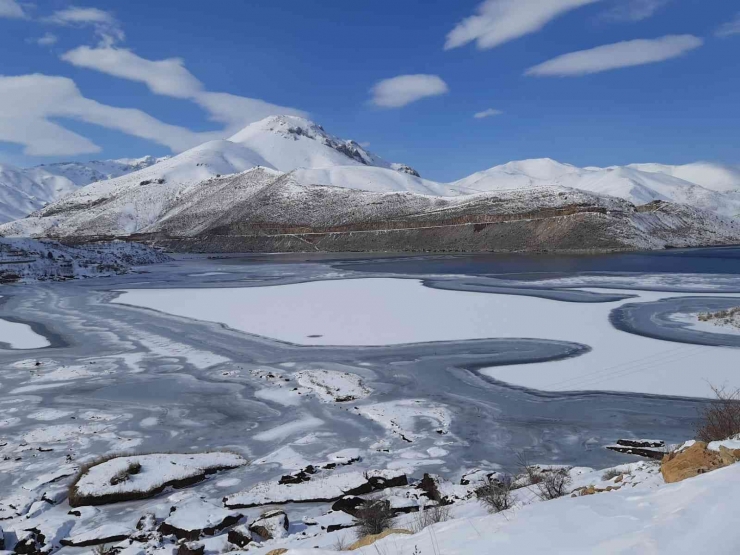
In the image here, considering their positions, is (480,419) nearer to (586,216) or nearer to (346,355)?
(346,355)

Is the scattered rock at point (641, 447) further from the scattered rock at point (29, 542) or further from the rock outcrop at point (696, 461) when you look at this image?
the scattered rock at point (29, 542)

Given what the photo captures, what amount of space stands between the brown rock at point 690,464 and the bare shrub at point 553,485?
1.18 m

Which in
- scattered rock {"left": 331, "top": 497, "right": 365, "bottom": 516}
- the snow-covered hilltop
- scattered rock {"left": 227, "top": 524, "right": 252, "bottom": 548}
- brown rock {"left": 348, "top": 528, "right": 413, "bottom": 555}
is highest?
the snow-covered hilltop

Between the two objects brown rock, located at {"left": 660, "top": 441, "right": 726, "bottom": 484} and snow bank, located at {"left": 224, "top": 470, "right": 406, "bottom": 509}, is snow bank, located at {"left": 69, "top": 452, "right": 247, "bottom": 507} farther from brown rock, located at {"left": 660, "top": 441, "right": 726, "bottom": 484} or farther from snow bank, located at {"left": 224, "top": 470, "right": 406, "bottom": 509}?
brown rock, located at {"left": 660, "top": 441, "right": 726, "bottom": 484}

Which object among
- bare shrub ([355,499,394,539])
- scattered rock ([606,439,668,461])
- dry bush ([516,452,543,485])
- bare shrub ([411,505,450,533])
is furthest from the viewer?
scattered rock ([606,439,668,461])

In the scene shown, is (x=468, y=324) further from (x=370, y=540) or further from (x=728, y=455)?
(x=370, y=540)

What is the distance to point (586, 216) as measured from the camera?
3406 inches

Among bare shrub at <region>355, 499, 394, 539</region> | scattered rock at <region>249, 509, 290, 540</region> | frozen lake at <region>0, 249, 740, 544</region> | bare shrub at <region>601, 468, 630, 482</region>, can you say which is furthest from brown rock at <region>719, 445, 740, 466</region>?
scattered rock at <region>249, 509, 290, 540</region>

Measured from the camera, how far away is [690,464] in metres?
5.80

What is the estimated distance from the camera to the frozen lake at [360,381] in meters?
10.2

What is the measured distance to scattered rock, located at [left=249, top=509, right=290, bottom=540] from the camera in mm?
6875

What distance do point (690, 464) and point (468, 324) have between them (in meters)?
15.7

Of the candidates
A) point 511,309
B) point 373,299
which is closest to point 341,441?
point 511,309

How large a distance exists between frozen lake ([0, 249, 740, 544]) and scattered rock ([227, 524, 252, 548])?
1.96 metres
